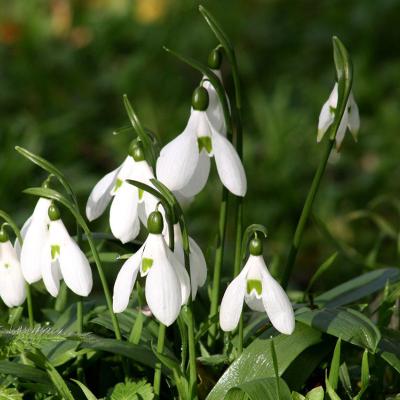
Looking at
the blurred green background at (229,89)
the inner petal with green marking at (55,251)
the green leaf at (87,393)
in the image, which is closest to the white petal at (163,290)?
the inner petal with green marking at (55,251)

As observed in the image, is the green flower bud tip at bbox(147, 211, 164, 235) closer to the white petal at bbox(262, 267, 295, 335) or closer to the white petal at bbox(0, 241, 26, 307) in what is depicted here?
the white petal at bbox(262, 267, 295, 335)

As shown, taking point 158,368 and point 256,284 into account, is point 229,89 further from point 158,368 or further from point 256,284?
point 256,284

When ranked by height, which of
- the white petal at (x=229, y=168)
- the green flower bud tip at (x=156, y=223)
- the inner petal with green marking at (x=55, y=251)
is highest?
the white petal at (x=229, y=168)

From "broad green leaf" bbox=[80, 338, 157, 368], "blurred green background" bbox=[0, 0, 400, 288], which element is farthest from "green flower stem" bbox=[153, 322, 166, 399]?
"blurred green background" bbox=[0, 0, 400, 288]

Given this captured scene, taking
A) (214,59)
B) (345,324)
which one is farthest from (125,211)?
(345,324)

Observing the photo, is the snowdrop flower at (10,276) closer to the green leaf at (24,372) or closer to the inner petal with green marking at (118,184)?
the green leaf at (24,372)
